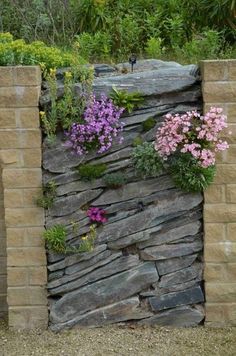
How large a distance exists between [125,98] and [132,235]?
3.21 ft

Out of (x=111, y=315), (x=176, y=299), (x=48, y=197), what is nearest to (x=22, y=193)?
(x=48, y=197)

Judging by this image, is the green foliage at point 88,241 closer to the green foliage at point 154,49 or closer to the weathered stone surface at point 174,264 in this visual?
the weathered stone surface at point 174,264

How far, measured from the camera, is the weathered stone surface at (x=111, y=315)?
4816 millimetres

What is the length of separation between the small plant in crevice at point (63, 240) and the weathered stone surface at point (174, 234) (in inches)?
15.8

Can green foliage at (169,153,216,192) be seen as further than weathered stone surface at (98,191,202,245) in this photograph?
No

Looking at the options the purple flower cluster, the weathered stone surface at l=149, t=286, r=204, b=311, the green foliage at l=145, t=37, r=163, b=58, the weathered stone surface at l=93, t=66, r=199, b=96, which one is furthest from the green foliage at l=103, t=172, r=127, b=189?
the green foliage at l=145, t=37, r=163, b=58

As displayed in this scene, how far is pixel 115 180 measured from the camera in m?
4.60

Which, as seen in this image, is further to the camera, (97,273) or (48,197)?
(97,273)

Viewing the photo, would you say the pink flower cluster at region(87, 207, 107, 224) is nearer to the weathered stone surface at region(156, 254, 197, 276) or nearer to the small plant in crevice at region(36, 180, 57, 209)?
the small plant in crevice at region(36, 180, 57, 209)

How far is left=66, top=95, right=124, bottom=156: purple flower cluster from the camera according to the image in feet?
15.0

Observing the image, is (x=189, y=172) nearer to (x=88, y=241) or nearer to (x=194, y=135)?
(x=194, y=135)

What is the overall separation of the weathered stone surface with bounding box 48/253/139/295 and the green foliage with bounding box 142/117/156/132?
3.06 ft

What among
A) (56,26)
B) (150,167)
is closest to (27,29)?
(56,26)

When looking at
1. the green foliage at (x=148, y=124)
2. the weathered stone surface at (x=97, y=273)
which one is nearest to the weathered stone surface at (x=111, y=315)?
the weathered stone surface at (x=97, y=273)
